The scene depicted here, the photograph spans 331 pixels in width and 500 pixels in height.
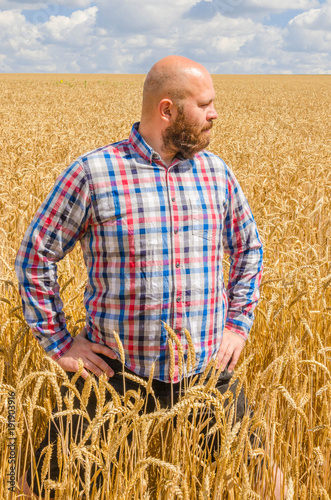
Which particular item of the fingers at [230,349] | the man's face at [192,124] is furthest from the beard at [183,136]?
the fingers at [230,349]

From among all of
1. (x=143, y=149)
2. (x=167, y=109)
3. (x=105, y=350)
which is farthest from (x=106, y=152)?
(x=105, y=350)

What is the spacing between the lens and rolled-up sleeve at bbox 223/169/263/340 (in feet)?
7.00

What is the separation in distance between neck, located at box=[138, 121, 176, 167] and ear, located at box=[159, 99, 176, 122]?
2.8 inches

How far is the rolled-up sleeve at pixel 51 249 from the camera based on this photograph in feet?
6.07

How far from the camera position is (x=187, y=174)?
77.4 inches

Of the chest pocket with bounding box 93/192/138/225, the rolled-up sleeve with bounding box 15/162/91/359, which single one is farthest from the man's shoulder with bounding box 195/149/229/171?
the rolled-up sleeve with bounding box 15/162/91/359

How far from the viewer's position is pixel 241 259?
2209mm

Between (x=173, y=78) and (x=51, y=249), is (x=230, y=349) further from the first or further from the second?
(x=173, y=78)

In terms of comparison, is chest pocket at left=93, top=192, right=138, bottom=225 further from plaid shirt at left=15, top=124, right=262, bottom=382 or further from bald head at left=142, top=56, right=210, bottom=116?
bald head at left=142, top=56, right=210, bottom=116

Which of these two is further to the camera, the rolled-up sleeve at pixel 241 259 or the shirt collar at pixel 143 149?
the rolled-up sleeve at pixel 241 259

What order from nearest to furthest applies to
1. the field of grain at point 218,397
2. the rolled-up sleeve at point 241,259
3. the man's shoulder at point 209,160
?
the field of grain at point 218,397 < the man's shoulder at point 209,160 < the rolled-up sleeve at point 241,259

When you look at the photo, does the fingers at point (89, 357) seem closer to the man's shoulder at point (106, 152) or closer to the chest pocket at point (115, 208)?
the chest pocket at point (115, 208)

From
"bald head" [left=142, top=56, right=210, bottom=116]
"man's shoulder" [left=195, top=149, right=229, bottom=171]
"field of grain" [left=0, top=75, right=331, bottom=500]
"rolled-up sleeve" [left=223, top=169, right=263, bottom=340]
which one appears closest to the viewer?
"field of grain" [left=0, top=75, right=331, bottom=500]

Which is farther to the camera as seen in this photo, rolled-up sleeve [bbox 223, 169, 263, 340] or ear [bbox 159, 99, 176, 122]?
rolled-up sleeve [bbox 223, 169, 263, 340]
